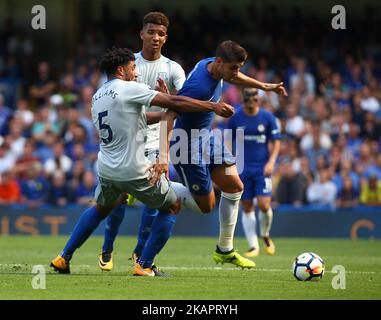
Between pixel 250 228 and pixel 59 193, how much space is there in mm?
6461

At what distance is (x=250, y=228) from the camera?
15.2 metres

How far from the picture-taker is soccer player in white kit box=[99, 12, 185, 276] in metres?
10.9

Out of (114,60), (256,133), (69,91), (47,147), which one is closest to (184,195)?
(114,60)

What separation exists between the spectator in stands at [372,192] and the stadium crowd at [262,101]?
2cm

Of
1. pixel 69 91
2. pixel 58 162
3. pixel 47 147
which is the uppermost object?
pixel 69 91

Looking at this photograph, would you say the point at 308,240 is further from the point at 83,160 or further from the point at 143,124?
the point at 143,124

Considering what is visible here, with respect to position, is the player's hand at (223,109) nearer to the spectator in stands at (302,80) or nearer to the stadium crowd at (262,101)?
the stadium crowd at (262,101)

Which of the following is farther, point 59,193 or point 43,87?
point 43,87

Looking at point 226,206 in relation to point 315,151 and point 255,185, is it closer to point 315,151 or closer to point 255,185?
point 255,185

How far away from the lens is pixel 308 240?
18844 mm

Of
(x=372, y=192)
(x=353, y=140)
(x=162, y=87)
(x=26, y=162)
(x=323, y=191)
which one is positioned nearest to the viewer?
(x=162, y=87)

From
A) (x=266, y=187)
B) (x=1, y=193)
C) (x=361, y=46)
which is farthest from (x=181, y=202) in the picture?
(x=361, y=46)

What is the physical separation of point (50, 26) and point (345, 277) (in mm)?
18474

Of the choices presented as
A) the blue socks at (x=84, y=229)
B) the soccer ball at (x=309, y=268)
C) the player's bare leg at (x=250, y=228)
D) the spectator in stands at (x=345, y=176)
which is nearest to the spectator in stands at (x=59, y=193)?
the spectator in stands at (x=345, y=176)
